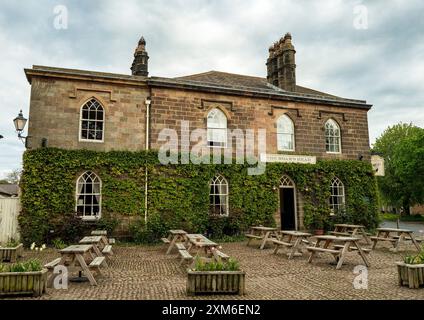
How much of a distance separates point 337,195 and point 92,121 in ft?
41.7

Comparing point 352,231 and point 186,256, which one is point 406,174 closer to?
point 352,231

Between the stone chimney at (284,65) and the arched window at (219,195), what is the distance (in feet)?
22.7

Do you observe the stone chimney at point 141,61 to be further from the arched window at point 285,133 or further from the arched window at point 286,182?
the arched window at point 286,182

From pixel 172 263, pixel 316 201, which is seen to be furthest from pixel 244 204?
pixel 172 263

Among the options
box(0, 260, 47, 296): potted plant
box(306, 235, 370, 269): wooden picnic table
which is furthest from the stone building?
box(0, 260, 47, 296): potted plant

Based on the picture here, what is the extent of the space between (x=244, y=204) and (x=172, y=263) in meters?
6.65

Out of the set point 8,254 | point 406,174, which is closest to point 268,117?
point 8,254

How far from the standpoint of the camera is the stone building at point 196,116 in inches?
558

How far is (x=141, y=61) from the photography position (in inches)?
663

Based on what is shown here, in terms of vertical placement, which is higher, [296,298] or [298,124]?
[298,124]

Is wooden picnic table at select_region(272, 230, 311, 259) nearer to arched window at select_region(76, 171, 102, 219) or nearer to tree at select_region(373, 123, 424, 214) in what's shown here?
arched window at select_region(76, 171, 102, 219)

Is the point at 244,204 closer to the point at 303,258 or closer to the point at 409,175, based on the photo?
the point at 303,258

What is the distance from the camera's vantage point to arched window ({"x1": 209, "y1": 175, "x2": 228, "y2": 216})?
15992mm
